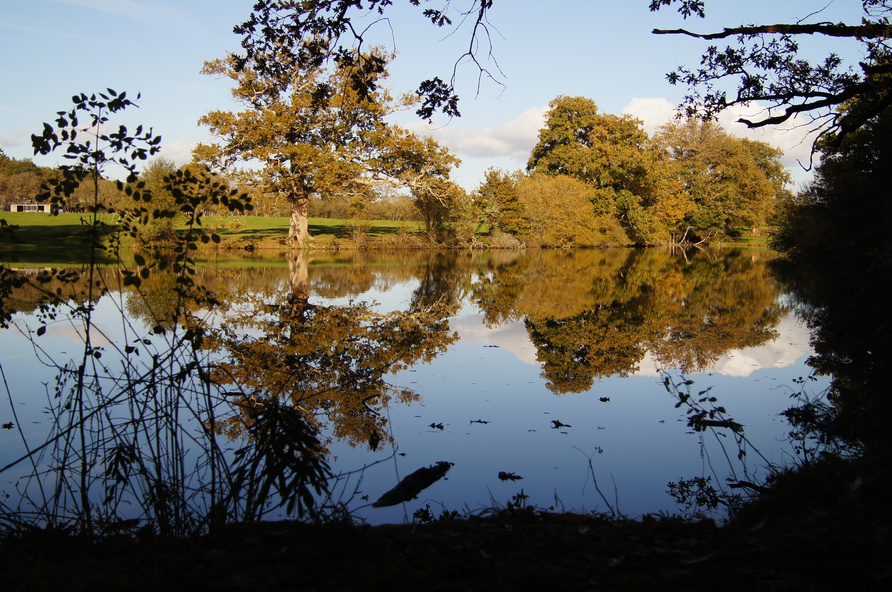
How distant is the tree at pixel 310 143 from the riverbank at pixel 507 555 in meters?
30.1

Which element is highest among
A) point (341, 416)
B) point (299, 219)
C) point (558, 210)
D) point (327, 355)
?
point (558, 210)

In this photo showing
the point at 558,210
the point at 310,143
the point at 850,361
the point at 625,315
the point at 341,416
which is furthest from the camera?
the point at 558,210

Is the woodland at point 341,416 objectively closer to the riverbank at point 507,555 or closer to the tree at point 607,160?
the riverbank at point 507,555

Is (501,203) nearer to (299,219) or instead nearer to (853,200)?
(299,219)

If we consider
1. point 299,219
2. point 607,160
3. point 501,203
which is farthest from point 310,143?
point 607,160

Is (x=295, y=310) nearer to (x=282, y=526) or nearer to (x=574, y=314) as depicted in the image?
(x=574, y=314)

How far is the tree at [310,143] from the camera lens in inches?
1320

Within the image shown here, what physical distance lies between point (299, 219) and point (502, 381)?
31955mm

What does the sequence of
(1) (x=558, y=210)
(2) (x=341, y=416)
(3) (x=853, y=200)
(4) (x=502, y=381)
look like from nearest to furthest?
(2) (x=341, y=416)
(4) (x=502, y=381)
(3) (x=853, y=200)
(1) (x=558, y=210)

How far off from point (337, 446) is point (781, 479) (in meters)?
3.31

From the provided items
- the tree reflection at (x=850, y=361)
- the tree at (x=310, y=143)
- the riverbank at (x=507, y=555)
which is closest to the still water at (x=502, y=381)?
the tree reflection at (x=850, y=361)

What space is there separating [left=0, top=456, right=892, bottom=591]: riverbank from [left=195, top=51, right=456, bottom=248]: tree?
30.1 m

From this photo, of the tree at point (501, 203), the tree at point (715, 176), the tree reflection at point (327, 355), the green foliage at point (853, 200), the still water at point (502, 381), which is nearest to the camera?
the still water at point (502, 381)

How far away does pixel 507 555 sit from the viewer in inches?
124
